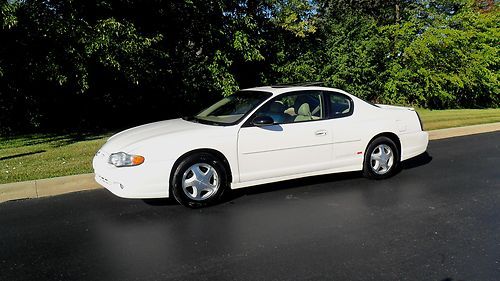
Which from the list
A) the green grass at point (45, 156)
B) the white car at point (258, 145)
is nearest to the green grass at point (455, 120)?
the white car at point (258, 145)

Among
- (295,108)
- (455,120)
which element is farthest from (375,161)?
(455,120)

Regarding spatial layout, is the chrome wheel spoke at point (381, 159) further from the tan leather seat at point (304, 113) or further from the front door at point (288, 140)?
the tan leather seat at point (304, 113)

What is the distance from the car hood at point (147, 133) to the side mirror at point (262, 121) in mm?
567

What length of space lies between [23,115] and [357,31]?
1262cm

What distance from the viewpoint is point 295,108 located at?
6.26 m

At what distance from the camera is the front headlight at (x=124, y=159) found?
5094mm

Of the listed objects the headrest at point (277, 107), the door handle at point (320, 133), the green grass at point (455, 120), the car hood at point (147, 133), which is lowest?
the green grass at point (455, 120)

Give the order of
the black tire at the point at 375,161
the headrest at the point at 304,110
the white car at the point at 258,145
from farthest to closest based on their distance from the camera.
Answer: the black tire at the point at 375,161
the headrest at the point at 304,110
the white car at the point at 258,145

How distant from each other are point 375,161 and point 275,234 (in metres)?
2.68

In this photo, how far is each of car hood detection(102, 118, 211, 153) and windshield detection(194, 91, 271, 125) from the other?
0.91ft

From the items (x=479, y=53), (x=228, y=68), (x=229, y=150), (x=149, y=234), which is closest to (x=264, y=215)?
(x=229, y=150)

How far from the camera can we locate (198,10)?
14.6 metres

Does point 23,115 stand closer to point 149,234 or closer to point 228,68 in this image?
point 228,68

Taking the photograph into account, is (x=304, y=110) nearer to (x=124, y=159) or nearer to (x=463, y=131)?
(x=124, y=159)
